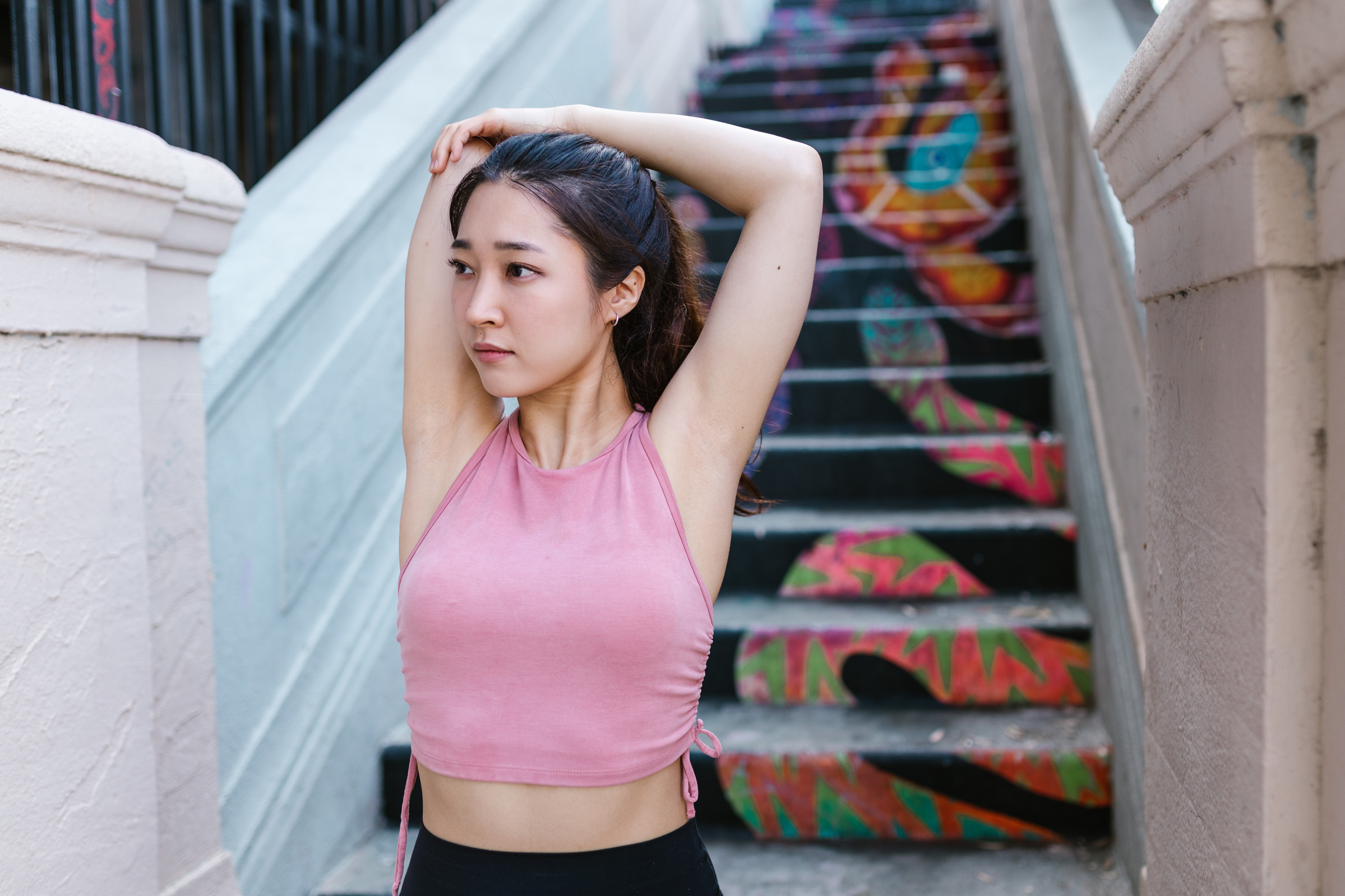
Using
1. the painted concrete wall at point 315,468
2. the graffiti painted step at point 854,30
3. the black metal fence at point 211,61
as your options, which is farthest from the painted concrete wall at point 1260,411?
the graffiti painted step at point 854,30

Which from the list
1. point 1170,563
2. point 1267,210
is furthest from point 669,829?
point 1267,210

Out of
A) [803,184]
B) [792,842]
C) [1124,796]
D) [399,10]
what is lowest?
[792,842]

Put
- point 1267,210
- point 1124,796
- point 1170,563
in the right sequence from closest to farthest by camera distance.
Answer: point 1267,210 < point 1170,563 < point 1124,796

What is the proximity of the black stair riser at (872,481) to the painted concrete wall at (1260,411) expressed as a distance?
6.08ft

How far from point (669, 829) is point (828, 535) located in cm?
152

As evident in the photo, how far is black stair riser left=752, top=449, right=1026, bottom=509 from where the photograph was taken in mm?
2842

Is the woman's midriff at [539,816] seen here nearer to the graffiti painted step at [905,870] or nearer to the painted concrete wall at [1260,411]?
the painted concrete wall at [1260,411]

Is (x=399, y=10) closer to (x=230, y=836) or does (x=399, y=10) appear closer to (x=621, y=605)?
(x=230, y=836)

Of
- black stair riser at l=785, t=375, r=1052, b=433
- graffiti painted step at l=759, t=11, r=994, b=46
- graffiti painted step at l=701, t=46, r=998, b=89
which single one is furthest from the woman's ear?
graffiti painted step at l=759, t=11, r=994, b=46

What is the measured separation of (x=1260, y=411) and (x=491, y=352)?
771 millimetres

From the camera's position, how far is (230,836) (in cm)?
182

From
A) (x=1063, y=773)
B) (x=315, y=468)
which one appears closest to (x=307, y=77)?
(x=315, y=468)

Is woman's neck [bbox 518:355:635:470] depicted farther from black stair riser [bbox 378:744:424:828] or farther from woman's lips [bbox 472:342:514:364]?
black stair riser [bbox 378:744:424:828]

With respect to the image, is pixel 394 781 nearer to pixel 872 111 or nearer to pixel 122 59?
pixel 122 59
